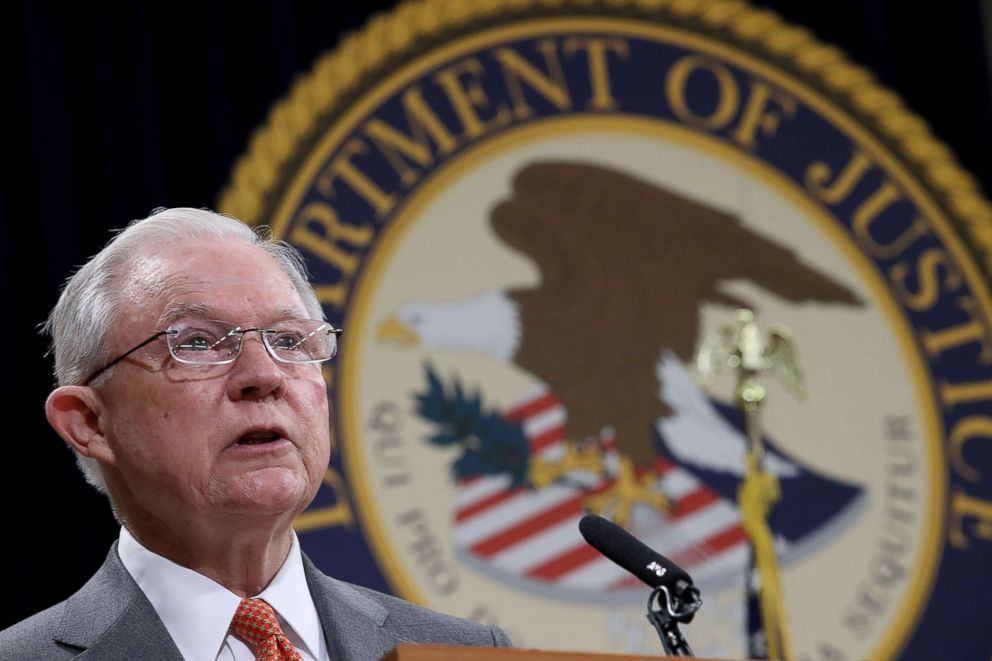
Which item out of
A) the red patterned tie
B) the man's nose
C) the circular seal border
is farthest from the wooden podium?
the circular seal border

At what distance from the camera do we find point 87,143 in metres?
4.71

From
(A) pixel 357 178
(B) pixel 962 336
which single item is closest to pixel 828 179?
(B) pixel 962 336

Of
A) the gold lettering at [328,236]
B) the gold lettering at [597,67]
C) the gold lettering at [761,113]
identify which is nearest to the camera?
the gold lettering at [328,236]

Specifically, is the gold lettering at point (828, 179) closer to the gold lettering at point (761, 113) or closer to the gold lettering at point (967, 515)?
the gold lettering at point (761, 113)

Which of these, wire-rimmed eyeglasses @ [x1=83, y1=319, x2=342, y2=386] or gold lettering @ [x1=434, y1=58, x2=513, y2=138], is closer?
wire-rimmed eyeglasses @ [x1=83, y1=319, x2=342, y2=386]

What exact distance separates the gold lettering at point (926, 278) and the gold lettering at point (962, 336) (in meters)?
0.08

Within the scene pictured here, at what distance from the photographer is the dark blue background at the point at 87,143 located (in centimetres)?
449

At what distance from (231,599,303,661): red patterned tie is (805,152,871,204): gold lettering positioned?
3.71 metres

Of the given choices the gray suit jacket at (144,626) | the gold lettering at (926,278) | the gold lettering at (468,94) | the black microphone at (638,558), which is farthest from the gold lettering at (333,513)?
the black microphone at (638,558)

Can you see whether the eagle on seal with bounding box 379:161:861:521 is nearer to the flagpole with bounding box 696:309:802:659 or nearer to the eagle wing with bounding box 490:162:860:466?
the eagle wing with bounding box 490:162:860:466

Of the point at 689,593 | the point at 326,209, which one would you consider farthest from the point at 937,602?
the point at 689,593

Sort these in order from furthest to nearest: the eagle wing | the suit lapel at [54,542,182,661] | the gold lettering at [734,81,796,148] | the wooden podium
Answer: the gold lettering at [734,81,796,148] < the eagle wing < the suit lapel at [54,542,182,661] < the wooden podium

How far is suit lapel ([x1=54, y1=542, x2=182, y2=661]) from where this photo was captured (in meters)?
2.01

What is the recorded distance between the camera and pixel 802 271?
→ 17.7ft
